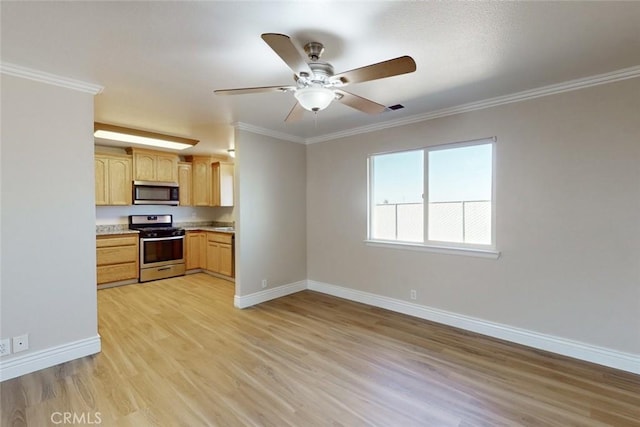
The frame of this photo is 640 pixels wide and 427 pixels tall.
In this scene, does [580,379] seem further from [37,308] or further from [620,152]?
[37,308]

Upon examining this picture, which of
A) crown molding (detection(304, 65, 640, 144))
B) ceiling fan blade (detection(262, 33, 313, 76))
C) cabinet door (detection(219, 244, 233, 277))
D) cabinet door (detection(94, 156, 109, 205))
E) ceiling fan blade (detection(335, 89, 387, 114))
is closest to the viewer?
ceiling fan blade (detection(262, 33, 313, 76))

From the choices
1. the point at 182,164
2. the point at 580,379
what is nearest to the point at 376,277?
the point at 580,379

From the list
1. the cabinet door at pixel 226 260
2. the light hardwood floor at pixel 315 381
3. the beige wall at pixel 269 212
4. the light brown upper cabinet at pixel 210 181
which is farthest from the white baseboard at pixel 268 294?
the light brown upper cabinet at pixel 210 181

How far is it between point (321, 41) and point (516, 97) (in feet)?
7.10

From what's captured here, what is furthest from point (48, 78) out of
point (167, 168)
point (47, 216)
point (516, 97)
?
point (516, 97)

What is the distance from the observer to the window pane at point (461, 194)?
324cm

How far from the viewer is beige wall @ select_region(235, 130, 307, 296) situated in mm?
4066

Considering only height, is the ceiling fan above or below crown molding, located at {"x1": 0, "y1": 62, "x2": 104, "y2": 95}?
below

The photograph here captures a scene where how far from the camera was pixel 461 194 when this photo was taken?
341 centimetres

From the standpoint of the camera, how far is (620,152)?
2506 mm

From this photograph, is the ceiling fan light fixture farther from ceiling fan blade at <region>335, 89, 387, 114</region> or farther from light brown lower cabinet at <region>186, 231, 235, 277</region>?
light brown lower cabinet at <region>186, 231, 235, 277</region>

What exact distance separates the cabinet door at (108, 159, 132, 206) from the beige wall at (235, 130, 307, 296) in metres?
2.66

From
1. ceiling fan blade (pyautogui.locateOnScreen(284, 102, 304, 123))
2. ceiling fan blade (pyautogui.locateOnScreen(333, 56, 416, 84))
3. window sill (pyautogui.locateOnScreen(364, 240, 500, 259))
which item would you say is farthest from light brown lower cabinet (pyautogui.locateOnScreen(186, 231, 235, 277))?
ceiling fan blade (pyautogui.locateOnScreen(333, 56, 416, 84))

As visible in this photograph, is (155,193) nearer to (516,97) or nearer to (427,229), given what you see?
(427,229)
